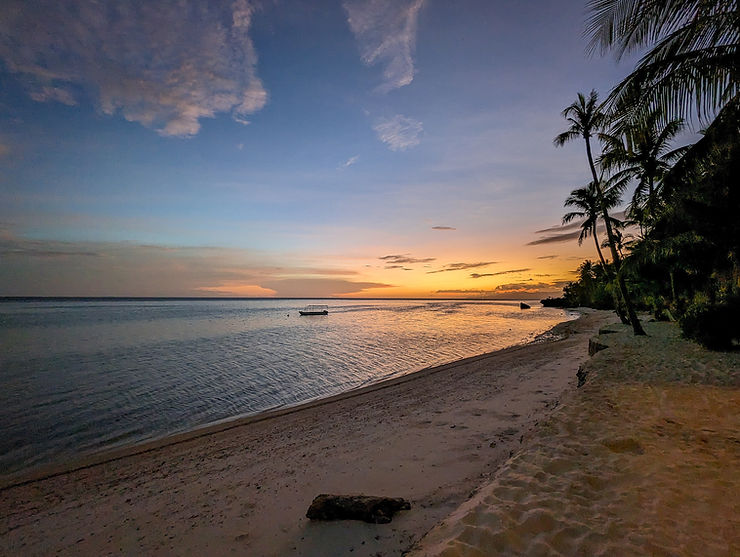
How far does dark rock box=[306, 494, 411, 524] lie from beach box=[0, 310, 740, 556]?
0.12 metres

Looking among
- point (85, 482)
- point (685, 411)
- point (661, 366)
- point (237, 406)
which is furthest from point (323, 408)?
point (661, 366)

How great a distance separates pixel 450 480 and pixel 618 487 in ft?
8.21

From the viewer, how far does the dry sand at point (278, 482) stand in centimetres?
459

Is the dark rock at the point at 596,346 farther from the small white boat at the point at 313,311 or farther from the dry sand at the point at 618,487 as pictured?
the small white boat at the point at 313,311

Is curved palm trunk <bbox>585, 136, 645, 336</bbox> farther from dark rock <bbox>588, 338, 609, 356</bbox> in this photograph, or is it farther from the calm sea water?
the calm sea water

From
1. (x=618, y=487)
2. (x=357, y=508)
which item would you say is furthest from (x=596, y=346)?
(x=357, y=508)

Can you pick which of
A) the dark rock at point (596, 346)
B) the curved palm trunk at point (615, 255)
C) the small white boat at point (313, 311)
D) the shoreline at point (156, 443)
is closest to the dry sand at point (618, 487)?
the dark rock at point (596, 346)

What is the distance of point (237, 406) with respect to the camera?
12.3 metres

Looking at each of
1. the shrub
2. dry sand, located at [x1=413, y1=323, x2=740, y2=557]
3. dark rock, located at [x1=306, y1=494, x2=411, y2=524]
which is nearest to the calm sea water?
dark rock, located at [x1=306, y1=494, x2=411, y2=524]

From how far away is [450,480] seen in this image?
5.54m

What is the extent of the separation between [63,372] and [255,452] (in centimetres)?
1615

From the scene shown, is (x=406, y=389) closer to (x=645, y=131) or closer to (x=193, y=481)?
(x=193, y=481)

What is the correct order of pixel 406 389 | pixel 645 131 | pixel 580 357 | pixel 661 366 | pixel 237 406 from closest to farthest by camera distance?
pixel 645 131, pixel 661 366, pixel 237 406, pixel 406 389, pixel 580 357

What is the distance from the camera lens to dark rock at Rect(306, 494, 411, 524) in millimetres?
4426
